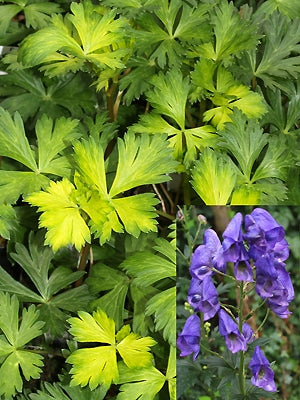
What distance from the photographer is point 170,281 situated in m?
1.12

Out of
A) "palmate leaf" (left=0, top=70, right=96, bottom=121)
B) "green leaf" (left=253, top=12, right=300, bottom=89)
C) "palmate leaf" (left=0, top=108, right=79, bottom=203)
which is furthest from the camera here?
"palmate leaf" (left=0, top=70, right=96, bottom=121)

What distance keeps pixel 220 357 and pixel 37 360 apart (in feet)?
0.92

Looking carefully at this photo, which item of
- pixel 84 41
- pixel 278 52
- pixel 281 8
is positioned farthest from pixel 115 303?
pixel 281 8

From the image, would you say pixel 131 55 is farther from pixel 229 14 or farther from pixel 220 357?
pixel 220 357

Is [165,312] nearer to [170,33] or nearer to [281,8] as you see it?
[170,33]

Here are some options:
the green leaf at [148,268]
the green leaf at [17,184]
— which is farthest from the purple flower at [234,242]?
the green leaf at [17,184]

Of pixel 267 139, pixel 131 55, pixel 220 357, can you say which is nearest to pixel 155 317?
pixel 220 357

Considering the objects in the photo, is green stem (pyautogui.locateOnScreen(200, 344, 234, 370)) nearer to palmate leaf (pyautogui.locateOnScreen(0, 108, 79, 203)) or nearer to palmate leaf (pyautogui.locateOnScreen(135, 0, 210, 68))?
palmate leaf (pyautogui.locateOnScreen(0, 108, 79, 203))

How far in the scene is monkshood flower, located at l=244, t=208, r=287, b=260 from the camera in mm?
974

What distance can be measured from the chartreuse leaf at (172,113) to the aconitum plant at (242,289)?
0.65ft

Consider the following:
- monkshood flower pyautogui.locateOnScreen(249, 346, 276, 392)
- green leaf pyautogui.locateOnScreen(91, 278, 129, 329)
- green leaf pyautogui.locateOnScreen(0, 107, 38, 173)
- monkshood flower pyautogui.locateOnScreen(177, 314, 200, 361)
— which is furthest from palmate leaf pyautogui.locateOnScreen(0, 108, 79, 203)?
monkshood flower pyautogui.locateOnScreen(249, 346, 276, 392)

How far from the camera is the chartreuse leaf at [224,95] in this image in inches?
45.5

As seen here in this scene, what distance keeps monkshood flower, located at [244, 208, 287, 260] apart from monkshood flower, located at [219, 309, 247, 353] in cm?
10

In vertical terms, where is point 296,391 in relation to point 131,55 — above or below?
below
